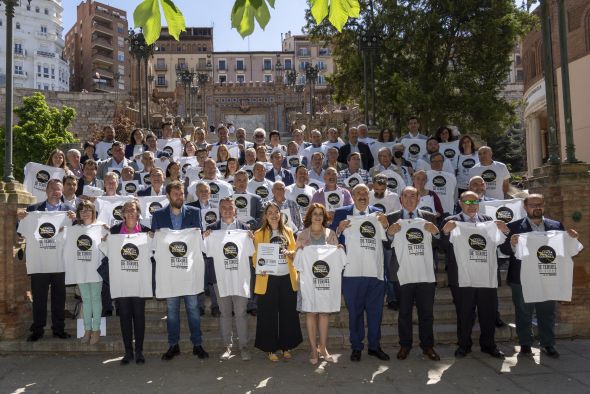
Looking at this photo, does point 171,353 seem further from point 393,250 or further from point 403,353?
point 393,250

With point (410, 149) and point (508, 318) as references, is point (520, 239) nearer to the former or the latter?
point (508, 318)

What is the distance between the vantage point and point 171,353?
8133mm

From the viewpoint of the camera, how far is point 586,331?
9164 mm

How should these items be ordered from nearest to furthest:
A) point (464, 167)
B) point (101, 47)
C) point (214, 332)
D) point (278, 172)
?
1. point (214, 332)
2. point (464, 167)
3. point (278, 172)
4. point (101, 47)

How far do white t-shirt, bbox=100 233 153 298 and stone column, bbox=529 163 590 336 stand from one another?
650 cm

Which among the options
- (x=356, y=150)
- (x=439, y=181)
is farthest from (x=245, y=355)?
(x=356, y=150)

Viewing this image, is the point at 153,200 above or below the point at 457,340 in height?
above

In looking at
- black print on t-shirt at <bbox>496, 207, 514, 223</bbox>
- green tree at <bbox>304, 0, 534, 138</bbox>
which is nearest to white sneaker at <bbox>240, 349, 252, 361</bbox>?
black print on t-shirt at <bbox>496, 207, 514, 223</bbox>

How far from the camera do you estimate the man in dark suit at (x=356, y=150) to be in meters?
14.0

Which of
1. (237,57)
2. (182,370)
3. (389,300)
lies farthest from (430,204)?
(237,57)

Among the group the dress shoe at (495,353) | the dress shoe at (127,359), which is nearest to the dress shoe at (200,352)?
the dress shoe at (127,359)

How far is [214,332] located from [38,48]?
313 ft

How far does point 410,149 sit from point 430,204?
4530 millimetres

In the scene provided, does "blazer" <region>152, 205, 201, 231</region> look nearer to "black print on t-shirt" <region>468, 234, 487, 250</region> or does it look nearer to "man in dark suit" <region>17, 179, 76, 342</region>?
"man in dark suit" <region>17, 179, 76, 342</region>
